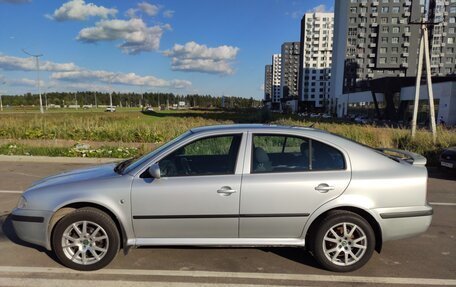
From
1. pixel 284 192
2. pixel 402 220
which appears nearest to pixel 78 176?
pixel 284 192

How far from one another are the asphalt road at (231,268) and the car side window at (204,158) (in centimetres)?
105

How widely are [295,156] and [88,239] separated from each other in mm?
2405

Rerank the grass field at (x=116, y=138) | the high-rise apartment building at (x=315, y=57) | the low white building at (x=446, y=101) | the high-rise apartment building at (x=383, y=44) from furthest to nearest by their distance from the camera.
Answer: the high-rise apartment building at (x=315, y=57), the high-rise apartment building at (x=383, y=44), the low white building at (x=446, y=101), the grass field at (x=116, y=138)

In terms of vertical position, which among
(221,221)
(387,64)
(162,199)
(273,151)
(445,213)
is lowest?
(445,213)

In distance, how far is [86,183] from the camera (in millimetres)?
3881

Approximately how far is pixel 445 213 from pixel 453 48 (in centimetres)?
10537

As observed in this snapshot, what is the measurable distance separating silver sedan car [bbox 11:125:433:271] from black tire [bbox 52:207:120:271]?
0.01m

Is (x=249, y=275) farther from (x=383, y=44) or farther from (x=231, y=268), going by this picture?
(x=383, y=44)

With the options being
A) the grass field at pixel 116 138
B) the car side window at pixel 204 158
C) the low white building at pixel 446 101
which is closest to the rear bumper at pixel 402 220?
the car side window at pixel 204 158

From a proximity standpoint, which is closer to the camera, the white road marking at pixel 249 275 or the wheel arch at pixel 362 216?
the white road marking at pixel 249 275

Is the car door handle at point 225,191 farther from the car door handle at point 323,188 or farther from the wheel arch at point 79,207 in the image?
the wheel arch at point 79,207

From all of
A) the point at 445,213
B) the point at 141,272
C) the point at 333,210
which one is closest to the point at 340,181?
the point at 333,210

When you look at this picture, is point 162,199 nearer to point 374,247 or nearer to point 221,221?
point 221,221

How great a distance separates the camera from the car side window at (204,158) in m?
3.97
